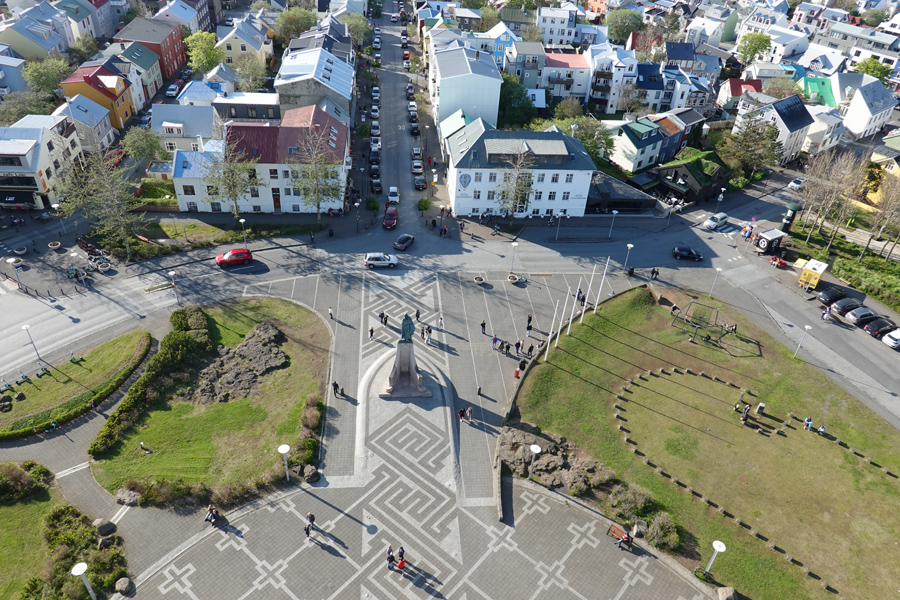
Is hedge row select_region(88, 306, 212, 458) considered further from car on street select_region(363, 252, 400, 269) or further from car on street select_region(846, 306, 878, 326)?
car on street select_region(846, 306, 878, 326)

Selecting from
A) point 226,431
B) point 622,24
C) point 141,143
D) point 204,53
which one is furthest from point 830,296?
point 622,24

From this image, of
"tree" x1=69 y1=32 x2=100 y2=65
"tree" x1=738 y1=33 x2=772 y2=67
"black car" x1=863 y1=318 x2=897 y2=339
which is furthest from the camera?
"tree" x1=738 y1=33 x2=772 y2=67

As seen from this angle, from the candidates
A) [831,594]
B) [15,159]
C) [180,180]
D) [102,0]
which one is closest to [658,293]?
[831,594]

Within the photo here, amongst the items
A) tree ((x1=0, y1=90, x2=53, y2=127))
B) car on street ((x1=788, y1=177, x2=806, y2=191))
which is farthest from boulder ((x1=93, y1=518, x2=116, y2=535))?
car on street ((x1=788, y1=177, x2=806, y2=191))

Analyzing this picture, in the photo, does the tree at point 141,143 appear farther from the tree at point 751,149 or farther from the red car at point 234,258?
the tree at point 751,149

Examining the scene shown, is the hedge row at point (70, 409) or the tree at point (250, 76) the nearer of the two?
the hedge row at point (70, 409)

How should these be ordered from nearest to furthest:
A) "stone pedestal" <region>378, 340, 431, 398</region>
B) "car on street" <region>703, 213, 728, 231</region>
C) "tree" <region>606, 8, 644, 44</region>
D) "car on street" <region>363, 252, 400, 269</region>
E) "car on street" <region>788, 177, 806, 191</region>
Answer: "stone pedestal" <region>378, 340, 431, 398</region>
"car on street" <region>363, 252, 400, 269</region>
"car on street" <region>703, 213, 728, 231</region>
"car on street" <region>788, 177, 806, 191</region>
"tree" <region>606, 8, 644, 44</region>

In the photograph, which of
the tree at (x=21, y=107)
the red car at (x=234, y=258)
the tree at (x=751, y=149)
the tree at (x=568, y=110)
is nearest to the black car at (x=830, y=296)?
the tree at (x=751, y=149)
